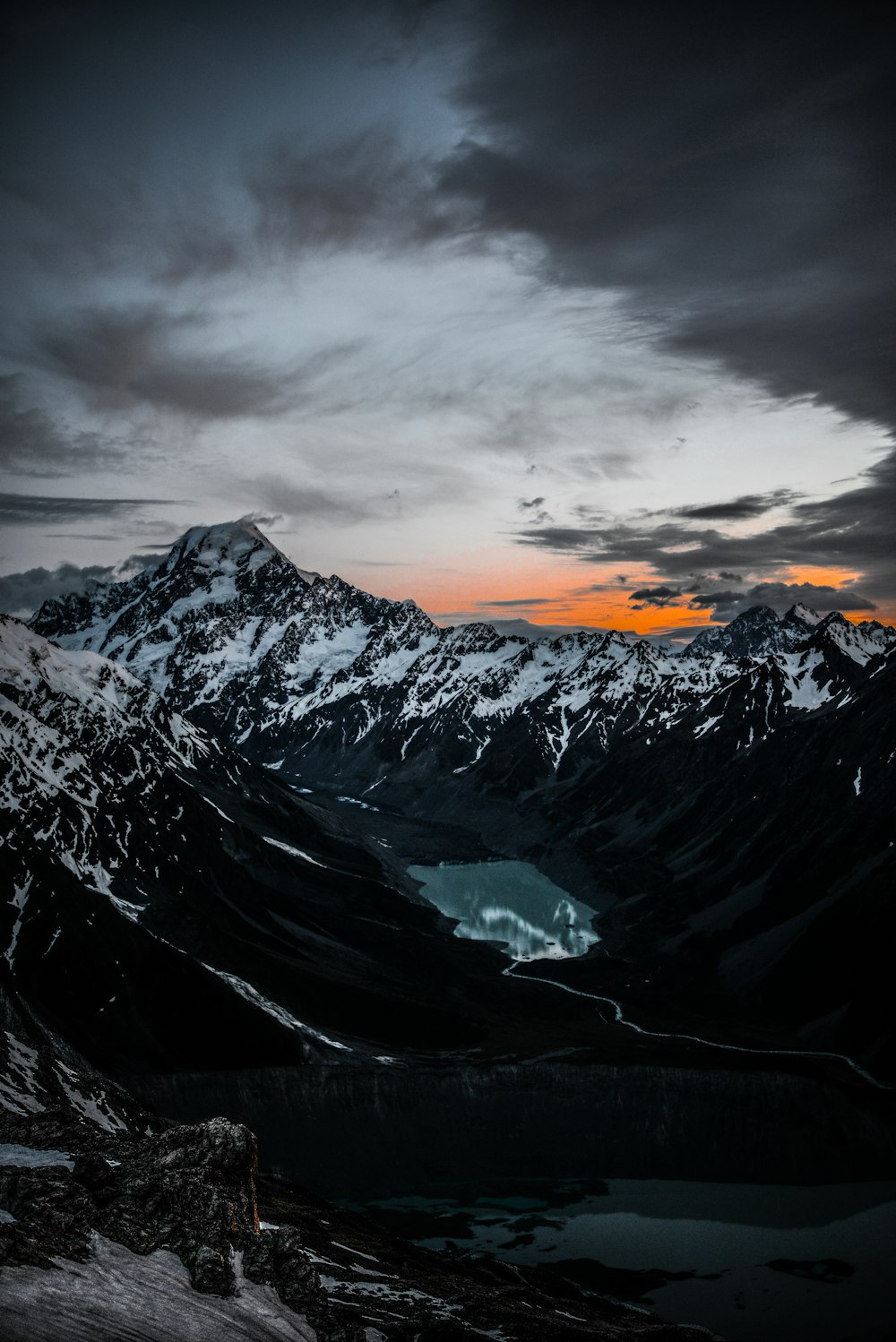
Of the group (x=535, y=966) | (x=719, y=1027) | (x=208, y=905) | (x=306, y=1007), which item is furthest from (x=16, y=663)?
(x=719, y=1027)

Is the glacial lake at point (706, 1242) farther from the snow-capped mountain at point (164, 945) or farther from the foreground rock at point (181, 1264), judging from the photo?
the snow-capped mountain at point (164, 945)

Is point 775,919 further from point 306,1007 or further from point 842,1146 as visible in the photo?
point 306,1007

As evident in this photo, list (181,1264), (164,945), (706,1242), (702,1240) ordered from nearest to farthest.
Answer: (181,1264), (706,1242), (702,1240), (164,945)

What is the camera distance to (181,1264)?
38.0m

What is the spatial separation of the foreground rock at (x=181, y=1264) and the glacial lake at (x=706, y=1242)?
2464 cm

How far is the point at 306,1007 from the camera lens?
135375mm

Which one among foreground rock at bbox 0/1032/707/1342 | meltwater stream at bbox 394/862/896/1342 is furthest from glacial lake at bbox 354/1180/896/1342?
foreground rock at bbox 0/1032/707/1342

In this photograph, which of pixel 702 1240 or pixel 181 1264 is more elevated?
pixel 181 1264

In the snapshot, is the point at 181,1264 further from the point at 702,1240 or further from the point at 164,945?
the point at 164,945

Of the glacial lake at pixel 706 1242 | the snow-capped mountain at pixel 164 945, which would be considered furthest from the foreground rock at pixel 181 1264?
the snow-capped mountain at pixel 164 945

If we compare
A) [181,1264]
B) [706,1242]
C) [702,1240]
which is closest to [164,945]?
[702,1240]

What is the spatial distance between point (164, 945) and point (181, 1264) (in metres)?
98.9

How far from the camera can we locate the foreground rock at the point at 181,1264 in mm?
33188

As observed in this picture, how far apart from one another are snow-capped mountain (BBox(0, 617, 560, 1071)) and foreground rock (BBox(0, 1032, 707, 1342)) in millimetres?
64661
